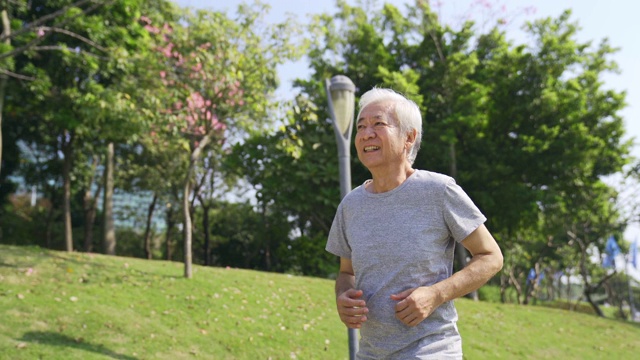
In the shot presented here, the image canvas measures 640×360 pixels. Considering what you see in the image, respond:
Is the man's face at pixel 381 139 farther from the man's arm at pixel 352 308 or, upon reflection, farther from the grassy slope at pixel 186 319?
the grassy slope at pixel 186 319

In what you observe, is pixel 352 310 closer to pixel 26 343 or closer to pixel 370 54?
pixel 26 343

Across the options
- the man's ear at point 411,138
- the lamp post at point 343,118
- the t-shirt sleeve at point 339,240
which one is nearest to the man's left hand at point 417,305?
the t-shirt sleeve at point 339,240

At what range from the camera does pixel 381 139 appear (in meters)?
2.46

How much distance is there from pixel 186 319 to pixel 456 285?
27.4 ft

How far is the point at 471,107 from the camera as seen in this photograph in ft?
63.5

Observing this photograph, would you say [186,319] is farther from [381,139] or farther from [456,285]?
[456,285]

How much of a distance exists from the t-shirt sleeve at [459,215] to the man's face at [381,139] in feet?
0.91

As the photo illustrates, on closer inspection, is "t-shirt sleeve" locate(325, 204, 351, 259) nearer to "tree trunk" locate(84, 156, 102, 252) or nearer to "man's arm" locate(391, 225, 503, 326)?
"man's arm" locate(391, 225, 503, 326)

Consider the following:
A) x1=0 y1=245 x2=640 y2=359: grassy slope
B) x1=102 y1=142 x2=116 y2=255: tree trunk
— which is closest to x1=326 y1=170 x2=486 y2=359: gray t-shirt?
x1=0 y1=245 x2=640 y2=359: grassy slope

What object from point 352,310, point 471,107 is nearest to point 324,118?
point 471,107

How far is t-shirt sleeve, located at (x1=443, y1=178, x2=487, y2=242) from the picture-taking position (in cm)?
232

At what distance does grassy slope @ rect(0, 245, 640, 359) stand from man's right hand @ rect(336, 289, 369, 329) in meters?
6.68

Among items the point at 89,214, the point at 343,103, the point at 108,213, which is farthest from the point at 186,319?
the point at 89,214

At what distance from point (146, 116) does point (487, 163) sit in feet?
42.4
